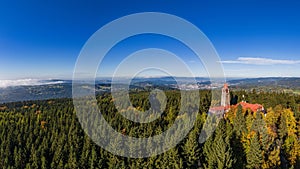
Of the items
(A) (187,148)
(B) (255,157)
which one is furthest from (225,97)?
(A) (187,148)

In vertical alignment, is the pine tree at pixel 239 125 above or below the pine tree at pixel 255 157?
above

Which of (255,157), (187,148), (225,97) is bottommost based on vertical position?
(255,157)

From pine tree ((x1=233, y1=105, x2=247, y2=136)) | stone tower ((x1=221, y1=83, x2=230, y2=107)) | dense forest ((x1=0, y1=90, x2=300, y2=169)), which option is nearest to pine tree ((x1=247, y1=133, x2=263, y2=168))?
dense forest ((x1=0, y1=90, x2=300, y2=169))

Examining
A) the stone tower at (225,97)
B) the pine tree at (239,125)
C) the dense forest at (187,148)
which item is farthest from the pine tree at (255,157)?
the stone tower at (225,97)

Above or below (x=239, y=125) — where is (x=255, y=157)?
below

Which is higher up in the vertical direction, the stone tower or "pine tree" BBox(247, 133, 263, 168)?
the stone tower

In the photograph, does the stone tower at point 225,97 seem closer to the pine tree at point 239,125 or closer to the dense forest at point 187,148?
the dense forest at point 187,148

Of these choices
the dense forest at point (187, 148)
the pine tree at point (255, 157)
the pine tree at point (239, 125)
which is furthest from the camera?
the pine tree at point (239, 125)

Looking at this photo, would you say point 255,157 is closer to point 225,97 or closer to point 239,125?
point 239,125

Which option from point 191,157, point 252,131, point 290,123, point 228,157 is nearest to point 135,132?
point 191,157

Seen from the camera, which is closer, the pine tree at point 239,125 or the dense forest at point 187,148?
the dense forest at point 187,148

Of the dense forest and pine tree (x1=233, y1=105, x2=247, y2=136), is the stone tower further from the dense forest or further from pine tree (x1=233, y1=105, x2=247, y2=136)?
pine tree (x1=233, y1=105, x2=247, y2=136)
